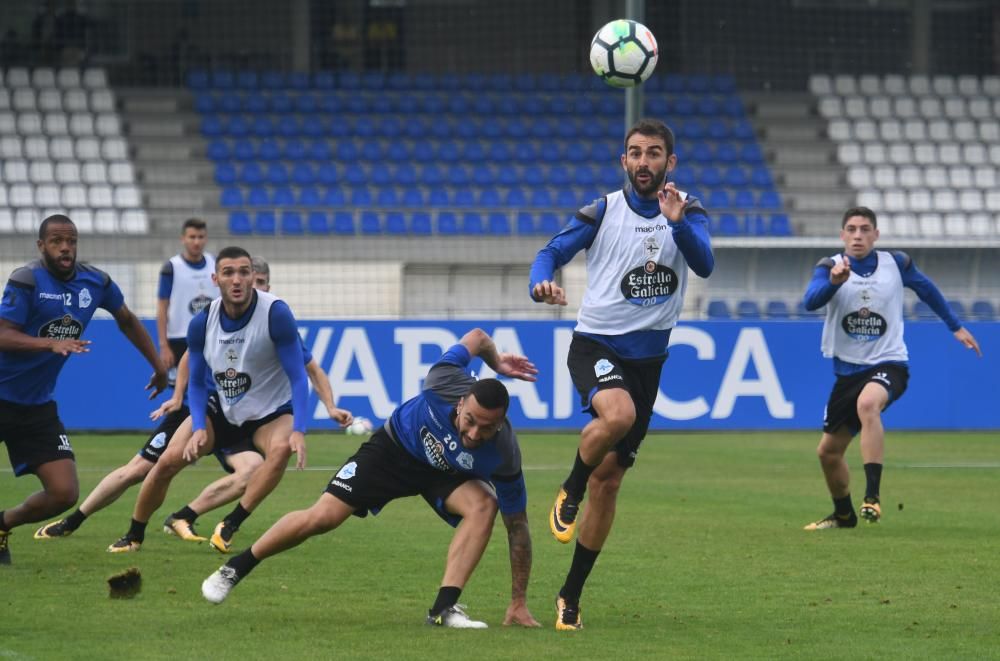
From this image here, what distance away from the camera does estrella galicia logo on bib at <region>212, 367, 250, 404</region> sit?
9.71 m

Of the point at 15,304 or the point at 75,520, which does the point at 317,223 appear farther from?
the point at 15,304

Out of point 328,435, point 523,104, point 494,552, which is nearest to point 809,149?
point 523,104

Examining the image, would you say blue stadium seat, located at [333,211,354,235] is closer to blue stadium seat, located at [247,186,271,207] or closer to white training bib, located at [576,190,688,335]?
blue stadium seat, located at [247,186,271,207]

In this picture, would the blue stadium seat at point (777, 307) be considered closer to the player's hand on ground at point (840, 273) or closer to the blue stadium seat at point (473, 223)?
the blue stadium seat at point (473, 223)

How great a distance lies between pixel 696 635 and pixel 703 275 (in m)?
1.67

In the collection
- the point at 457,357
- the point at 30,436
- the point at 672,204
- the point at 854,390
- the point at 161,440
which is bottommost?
the point at 161,440

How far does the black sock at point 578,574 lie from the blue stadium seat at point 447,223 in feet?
64.2

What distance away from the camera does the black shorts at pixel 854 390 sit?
11.7 meters

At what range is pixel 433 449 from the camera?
743 centimetres

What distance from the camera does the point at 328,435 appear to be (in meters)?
19.5

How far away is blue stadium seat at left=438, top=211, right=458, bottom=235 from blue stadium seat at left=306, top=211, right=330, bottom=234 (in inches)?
74.9

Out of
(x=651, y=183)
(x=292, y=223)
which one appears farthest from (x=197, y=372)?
(x=292, y=223)

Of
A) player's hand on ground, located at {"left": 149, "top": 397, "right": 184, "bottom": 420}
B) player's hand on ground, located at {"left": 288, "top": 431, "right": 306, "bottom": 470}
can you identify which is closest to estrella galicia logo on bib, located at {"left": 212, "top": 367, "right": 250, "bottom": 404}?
player's hand on ground, located at {"left": 149, "top": 397, "right": 184, "bottom": 420}

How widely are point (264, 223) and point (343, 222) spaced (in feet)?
4.30
